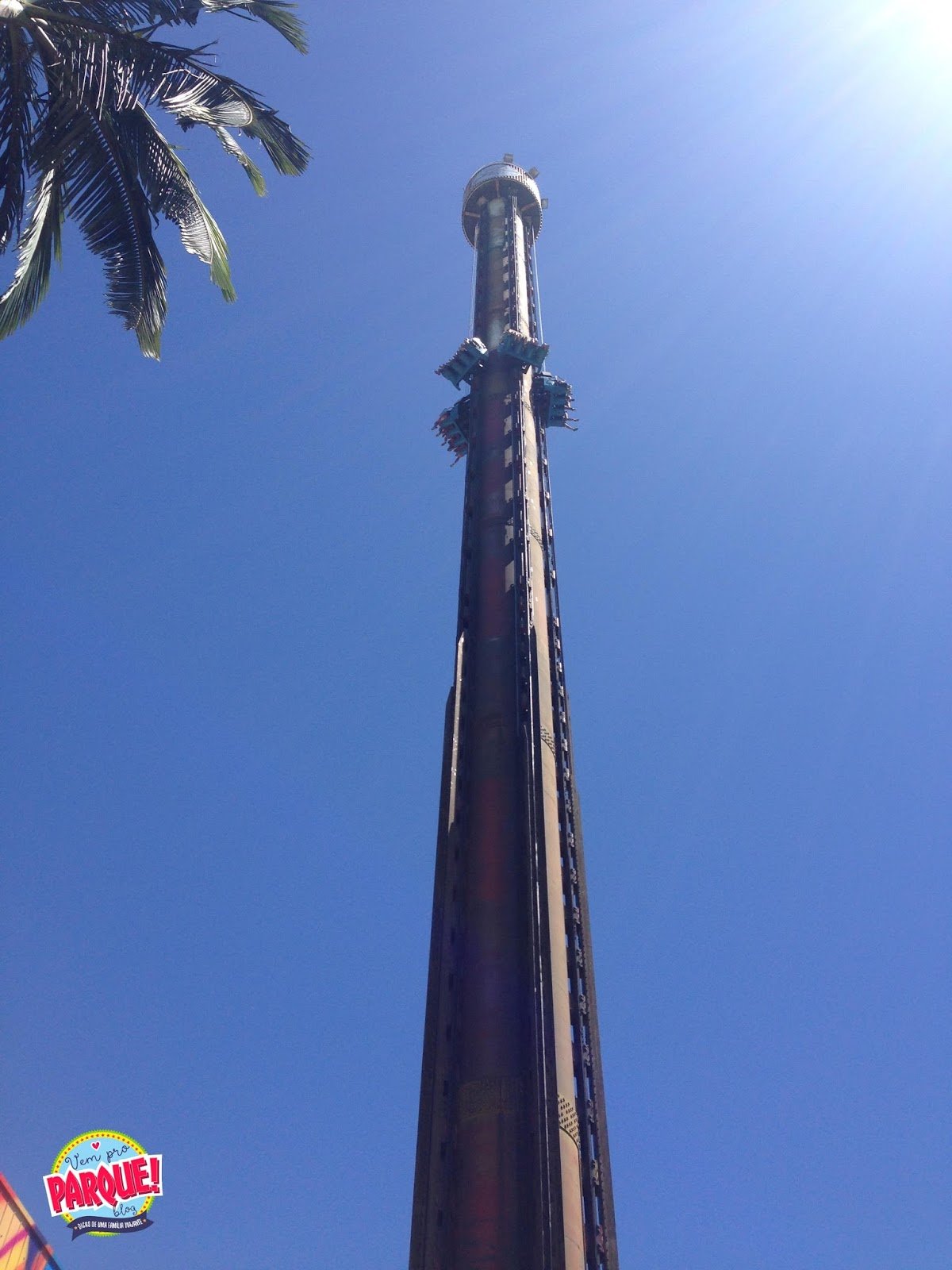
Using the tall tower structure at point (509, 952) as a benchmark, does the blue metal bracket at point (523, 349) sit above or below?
above

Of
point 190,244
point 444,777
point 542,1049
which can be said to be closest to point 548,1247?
point 542,1049

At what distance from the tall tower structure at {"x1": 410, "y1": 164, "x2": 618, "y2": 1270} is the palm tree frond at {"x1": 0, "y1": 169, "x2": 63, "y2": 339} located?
40.3ft

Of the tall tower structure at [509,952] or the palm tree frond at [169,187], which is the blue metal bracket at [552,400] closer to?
the tall tower structure at [509,952]

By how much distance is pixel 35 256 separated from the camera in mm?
16812

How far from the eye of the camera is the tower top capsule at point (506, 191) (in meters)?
48.3

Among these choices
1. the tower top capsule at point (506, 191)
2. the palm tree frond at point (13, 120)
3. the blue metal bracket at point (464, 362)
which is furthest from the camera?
the tower top capsule at point (506, 191)

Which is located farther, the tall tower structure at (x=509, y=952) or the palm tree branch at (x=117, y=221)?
the palm tree branch at (x=117, y=221)

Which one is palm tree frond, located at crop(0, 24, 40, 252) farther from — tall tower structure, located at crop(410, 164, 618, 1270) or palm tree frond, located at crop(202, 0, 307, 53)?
tall tower structure, located at crop(410, 164, 618, 1270)

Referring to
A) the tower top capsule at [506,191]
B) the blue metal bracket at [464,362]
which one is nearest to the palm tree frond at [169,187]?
the blue metal bracket at [464,362]

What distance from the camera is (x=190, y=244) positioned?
1800 centimetres

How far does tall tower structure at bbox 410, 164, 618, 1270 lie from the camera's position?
48.9 feet
